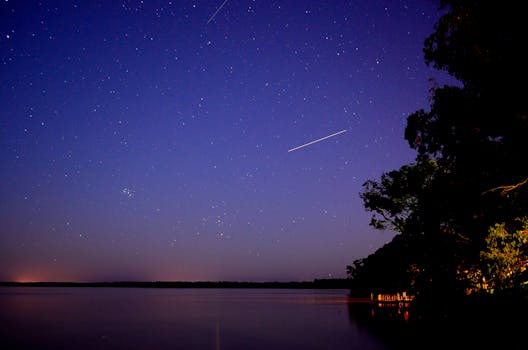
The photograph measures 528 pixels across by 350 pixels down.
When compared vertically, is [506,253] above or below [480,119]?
below

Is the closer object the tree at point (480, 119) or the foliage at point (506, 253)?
the tree at point (480, 119)

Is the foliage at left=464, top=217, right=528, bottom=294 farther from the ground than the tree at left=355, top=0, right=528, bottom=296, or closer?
closer

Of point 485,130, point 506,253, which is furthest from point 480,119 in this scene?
point 506,253

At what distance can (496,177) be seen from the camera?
1404 centimetres

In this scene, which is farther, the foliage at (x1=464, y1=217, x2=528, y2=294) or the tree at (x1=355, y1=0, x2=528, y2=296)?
A: the foliage at (x1=464, y1=217, x2=528, y2=294)

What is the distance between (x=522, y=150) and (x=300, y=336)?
19.2m

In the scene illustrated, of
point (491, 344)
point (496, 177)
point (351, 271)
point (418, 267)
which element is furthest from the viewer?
point (351, 271)

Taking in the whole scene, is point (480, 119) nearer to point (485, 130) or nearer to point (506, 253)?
point (485, 130)

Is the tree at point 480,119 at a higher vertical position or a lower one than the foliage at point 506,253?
higher

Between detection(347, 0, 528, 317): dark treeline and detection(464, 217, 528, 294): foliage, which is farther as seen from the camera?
detection(464, 217, 528, 294): foliage

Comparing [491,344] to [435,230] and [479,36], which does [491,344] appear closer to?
[479,36]

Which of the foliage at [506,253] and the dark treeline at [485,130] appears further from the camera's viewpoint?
the foliage at [506,253]

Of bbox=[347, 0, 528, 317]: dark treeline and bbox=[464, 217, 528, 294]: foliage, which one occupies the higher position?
bbox=[347, 0, 528, 317]: dark treeline

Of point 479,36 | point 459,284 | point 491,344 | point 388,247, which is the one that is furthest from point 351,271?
point 479,36
